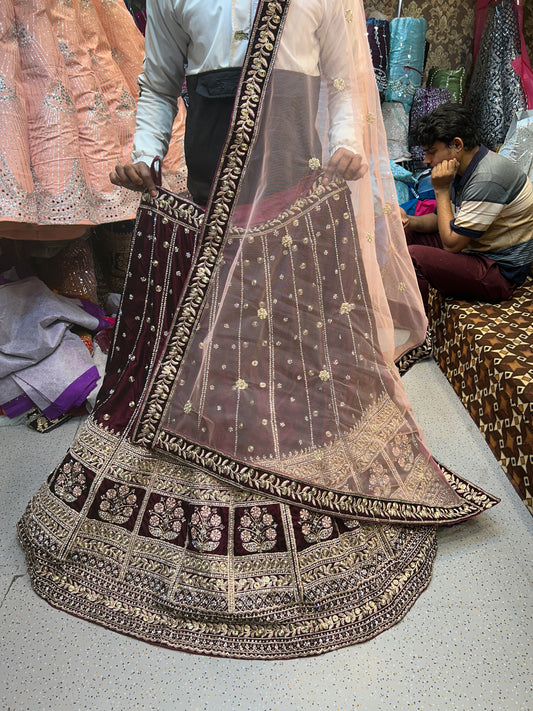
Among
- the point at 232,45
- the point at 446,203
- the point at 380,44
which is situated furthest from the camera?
the point at 380,44

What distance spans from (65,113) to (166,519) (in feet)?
4.21

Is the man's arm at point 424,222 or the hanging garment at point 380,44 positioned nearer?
the man's arm at point 424,222

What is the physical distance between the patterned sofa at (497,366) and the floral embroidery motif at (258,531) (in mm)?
728

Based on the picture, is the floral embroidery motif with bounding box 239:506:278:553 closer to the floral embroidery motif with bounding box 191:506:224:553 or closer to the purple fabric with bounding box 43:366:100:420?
the floral embroidery motif with bounding box 191:506:224:553

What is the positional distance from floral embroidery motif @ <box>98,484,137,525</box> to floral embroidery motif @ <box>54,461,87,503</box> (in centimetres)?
7

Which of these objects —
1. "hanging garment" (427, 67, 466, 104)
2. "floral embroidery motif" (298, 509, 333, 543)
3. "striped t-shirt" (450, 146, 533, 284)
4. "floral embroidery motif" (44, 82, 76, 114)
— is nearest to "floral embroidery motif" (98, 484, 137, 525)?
"floral embroidery motif" (298, 509, 333, 543)

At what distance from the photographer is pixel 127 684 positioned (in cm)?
94

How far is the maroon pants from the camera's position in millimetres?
1894

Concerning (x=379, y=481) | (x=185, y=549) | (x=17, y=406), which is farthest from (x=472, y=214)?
(x=17, y=406)

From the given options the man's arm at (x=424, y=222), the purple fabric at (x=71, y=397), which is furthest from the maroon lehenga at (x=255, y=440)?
the man's arm at (x=424, y=222)

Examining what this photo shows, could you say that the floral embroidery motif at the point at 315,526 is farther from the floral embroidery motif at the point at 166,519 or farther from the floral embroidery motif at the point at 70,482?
the floral embroidery motif at the point at 70,482

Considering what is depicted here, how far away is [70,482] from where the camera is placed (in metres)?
1.17

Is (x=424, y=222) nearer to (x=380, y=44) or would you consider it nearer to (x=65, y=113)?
(x=380, y=44)

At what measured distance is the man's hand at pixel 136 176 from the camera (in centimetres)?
104
